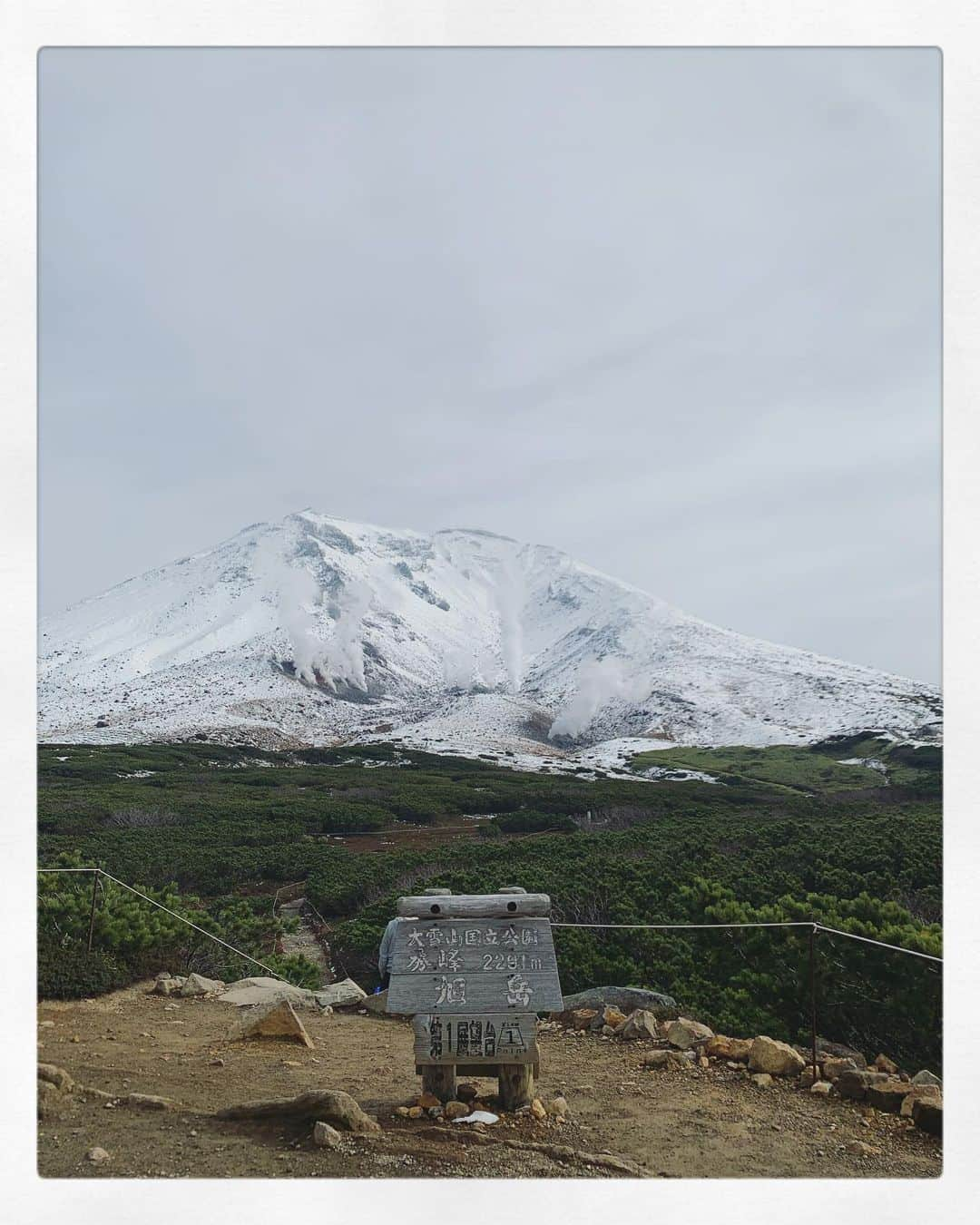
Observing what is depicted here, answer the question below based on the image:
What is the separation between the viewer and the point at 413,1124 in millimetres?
3289

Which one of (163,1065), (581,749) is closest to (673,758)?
(581,749)

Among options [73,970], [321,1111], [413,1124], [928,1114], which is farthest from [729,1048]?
[73,970]

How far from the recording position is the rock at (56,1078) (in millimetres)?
3521

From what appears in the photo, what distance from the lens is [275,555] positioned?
162ft

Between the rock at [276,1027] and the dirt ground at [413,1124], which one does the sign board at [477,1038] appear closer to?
the dirt ground at [413,1124]

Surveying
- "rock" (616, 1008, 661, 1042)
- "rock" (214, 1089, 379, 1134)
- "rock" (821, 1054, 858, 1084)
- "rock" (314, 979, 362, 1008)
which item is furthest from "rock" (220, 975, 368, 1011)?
"rock" (821, 1054, 858, 1084)

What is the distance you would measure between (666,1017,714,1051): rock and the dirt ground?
171 millimetres

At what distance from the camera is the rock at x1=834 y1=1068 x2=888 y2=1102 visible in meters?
3.60

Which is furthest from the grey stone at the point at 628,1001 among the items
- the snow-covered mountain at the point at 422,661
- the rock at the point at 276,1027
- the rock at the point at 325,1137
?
the snow-covered mountain at the point at 422,661

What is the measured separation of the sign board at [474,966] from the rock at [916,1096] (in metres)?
1.32

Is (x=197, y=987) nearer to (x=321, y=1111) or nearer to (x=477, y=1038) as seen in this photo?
(x=321, y=1111)
